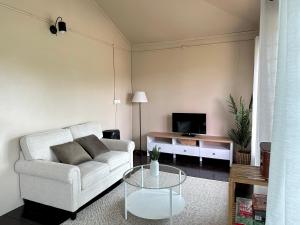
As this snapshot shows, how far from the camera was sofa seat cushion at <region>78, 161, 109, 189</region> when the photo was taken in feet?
8.70

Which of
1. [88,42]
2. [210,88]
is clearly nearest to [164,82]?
[210,88]

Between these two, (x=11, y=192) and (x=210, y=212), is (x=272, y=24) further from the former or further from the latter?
(x=11, y=192)

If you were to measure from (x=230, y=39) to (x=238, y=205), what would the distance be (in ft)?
11.9

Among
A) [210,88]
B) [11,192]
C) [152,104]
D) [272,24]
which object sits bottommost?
[11,192]

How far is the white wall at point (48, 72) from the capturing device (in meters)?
2.72

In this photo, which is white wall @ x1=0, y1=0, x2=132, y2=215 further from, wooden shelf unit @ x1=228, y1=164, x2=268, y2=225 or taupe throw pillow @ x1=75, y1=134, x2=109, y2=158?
wooden shelf unit @ x1=228, y1=164, x2=268, y2=225

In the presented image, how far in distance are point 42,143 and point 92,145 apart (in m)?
0.77

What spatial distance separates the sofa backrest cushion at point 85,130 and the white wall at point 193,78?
170 cm

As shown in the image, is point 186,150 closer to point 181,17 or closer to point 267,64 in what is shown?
point 181,17

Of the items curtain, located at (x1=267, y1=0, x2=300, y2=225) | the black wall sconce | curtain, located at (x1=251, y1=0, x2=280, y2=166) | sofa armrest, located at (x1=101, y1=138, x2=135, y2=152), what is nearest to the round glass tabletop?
sofa armrest, located at (x1=101, y1=138, x2=135, y2=152)

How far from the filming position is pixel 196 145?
4.61 meters

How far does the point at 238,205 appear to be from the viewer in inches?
71.5

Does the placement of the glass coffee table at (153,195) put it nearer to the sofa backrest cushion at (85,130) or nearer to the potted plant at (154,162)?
the potted plant at (154,162)

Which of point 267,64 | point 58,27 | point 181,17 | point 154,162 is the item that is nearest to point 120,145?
point 154,162
